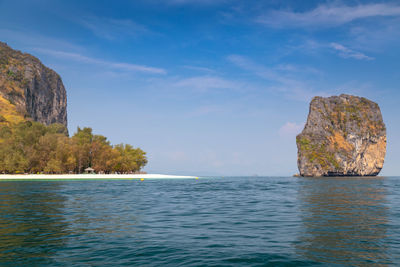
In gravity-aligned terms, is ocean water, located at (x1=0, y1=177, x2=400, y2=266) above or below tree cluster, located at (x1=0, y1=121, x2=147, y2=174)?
below

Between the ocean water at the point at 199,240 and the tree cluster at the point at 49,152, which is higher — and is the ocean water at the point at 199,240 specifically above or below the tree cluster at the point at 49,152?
below

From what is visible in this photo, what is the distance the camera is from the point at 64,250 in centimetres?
1241

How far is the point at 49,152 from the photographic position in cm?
12244

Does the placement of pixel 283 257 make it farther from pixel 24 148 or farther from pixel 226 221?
pixel 24 148

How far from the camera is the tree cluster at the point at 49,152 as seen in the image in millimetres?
115637

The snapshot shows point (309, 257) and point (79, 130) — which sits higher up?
point (79, 130)

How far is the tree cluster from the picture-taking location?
115637mm

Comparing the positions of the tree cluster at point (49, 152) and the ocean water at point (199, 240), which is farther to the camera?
the tree cluster at point (49, 152)

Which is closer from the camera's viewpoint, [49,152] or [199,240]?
[199,240]

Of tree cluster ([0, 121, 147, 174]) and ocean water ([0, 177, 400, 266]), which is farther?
tree cluster ([0, 121, 147, 174])

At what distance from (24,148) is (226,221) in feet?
410

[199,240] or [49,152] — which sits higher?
[49,152]

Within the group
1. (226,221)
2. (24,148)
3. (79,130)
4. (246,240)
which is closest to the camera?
(246,240)

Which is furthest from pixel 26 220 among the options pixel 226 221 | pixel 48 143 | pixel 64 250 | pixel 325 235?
pixel 48 143
